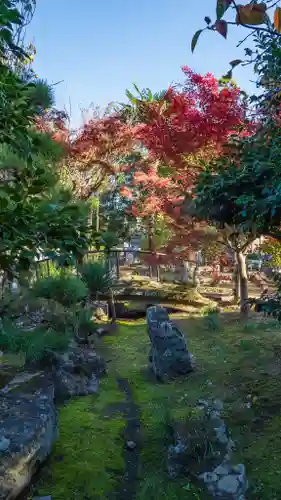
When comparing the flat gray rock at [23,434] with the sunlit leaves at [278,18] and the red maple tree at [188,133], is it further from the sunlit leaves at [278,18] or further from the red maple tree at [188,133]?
the red maple tree at [188,133]

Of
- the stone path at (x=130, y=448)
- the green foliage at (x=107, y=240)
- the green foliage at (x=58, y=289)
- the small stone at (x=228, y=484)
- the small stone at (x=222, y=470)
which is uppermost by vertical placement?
the green foliage at (x=107, y=240)

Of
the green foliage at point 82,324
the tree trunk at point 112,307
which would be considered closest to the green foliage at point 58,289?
the green foliage at point 82,324

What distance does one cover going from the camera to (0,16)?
1.34 m

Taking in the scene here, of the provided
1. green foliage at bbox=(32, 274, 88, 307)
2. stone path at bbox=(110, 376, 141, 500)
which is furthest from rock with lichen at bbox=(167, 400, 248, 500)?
green foliage at bbox=(32, 274, 88, 307)

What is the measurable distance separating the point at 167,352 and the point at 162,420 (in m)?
1.37

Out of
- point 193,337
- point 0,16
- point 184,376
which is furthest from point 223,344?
point 0,16

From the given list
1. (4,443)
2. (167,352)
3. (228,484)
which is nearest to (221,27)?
(228,484)

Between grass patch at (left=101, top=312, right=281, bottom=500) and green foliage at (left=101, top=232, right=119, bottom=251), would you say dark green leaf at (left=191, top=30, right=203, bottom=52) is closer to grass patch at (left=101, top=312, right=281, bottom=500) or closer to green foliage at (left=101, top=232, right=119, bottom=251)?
green foliage at (left=101, top=232, right=119, bottom=251)

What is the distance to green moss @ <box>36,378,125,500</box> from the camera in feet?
8.98

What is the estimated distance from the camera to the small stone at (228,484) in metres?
2.44

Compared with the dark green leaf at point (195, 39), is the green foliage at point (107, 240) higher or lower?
lower

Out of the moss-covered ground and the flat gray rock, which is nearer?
the flat gray rock

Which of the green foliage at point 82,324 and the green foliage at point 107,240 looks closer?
the green foliage at point 107,240

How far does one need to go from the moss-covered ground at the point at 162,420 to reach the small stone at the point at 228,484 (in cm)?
15
